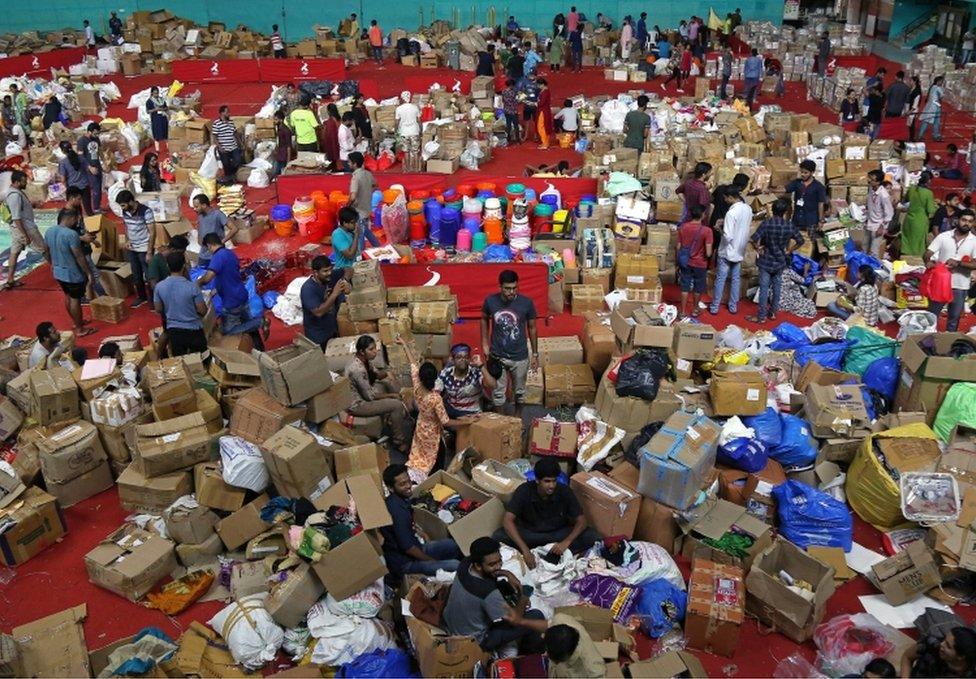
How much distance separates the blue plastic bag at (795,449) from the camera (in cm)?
644

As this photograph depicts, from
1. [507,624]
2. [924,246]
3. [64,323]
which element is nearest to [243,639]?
[507,624]

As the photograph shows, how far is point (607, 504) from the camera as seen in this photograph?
18.5ft

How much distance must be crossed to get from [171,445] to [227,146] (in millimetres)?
8649

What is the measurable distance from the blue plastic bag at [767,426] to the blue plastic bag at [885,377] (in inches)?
50.3

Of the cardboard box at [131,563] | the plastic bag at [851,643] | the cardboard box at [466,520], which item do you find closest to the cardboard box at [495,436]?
the cardboard box at [466,520]

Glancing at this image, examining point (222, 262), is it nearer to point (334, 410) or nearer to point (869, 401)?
point (334, 410)

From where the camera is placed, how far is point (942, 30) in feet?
73.3

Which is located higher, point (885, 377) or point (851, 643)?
point (885, 377)

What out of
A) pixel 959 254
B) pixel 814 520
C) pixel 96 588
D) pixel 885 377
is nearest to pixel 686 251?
pixel 885 377

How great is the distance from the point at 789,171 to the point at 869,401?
5789 millimetres

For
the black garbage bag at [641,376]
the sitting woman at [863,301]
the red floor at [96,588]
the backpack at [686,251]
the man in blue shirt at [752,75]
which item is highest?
the man in blue shirt at [752,75]

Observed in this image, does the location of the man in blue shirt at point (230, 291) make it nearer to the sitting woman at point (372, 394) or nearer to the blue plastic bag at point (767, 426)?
the sitting woman at point (372, 394)

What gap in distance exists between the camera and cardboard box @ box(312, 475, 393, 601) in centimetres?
489

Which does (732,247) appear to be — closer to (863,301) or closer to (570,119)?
(863,301)
